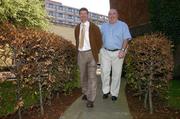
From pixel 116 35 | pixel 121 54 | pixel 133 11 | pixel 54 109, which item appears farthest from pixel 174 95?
pixel 133 11

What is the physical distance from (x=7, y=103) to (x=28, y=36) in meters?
2.64

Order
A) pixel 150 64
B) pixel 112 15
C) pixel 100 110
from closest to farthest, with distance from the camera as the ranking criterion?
pixel 150 64
pixel 100 110
pixel 112 15

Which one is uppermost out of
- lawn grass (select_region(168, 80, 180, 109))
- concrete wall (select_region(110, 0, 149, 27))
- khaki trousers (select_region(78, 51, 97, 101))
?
concrete wall (select_region(110, 0, 149, 27))

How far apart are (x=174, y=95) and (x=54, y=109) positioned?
411 cm

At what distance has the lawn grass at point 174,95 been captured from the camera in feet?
37.9

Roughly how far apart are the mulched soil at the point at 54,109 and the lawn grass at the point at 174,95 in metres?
2.48

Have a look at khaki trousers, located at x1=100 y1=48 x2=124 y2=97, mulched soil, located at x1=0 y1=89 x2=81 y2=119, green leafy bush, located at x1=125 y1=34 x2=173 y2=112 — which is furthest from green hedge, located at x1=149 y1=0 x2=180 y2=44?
green leafy bush, located at x1=125 y1=34 x2=173 y2=112

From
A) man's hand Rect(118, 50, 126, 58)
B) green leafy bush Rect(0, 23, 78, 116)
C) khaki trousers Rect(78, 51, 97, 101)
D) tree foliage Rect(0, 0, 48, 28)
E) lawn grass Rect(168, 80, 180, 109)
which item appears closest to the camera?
green leafy bush Rect(0, 23, 78, 116)

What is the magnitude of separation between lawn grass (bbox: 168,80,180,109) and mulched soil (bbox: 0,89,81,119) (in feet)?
8.13

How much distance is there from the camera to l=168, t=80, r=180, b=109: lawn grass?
37.9ft

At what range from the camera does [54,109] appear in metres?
10.5

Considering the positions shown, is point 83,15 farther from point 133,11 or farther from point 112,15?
point 133,11

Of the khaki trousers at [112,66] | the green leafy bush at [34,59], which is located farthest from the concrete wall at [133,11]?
the green leafy bush at [34,59]

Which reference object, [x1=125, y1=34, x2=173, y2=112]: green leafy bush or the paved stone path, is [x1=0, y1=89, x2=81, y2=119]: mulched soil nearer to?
the paved stone path
